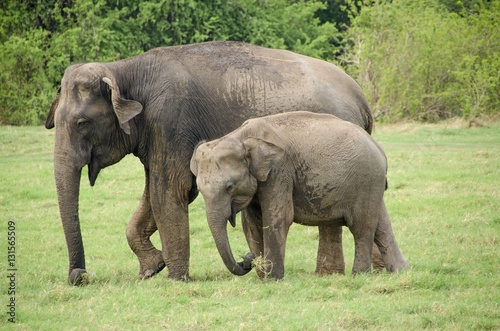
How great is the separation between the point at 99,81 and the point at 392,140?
12.6 m

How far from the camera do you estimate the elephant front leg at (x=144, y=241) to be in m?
7.71

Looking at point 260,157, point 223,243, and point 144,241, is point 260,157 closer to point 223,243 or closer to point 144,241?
point 223,243

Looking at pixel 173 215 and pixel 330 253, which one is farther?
pixel 330 253

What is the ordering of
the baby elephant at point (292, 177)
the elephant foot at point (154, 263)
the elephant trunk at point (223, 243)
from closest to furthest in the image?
1. the elephant trunk at point (223, 243)
2. the baby elephant at point (292, 177)
3. the elephant foot at point (154, 263)

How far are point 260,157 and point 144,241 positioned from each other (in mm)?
1925

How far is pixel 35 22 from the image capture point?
26.1m

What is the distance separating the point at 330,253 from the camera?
743cm

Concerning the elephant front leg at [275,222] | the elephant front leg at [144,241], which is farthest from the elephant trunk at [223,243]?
the elephant front leg at [144,241]

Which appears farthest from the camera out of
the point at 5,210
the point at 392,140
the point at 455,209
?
the point at 392,140

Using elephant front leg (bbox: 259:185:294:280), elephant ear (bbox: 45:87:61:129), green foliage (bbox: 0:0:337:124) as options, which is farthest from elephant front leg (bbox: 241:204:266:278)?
green foliage (bbox: 0:0:337:124)

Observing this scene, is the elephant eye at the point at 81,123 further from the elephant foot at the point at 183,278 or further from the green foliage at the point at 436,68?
the green foliage at the point at 436,68

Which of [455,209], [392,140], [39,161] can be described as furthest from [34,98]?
[455,209]

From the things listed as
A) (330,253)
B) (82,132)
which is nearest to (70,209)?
(82,132)

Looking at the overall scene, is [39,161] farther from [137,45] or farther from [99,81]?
[137,45]
